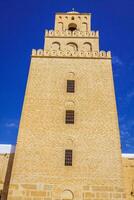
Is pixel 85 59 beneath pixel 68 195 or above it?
above

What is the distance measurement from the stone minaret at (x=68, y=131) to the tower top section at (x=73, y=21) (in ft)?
7.96

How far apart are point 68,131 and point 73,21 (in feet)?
31.0

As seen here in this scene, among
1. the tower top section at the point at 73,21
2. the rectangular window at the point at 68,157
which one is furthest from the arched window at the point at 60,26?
the rectangular window at the point at 68,157

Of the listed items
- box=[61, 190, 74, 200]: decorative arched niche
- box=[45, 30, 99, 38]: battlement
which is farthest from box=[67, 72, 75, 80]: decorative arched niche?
box=[61, 190, 74, 200]: decorative arched niche

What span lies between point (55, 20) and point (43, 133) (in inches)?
380

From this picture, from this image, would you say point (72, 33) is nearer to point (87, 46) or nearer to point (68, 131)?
point (87, 46)

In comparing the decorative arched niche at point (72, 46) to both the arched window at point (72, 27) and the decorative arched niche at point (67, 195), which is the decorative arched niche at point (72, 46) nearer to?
the arched window at point (72, 27)

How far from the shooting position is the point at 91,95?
15.2 meters

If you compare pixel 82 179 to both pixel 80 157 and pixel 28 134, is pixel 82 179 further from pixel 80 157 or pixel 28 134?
pixel 28 134

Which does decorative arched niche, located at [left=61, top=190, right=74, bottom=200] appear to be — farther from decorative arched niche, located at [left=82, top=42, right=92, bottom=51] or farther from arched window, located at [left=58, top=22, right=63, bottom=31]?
arched window, located at [left=58, top=22, right=63, bottom=31]

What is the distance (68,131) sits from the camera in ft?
46.1

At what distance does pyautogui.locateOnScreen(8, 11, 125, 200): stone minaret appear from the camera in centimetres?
1265

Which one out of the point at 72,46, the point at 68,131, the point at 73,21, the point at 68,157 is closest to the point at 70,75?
the point at 72,46

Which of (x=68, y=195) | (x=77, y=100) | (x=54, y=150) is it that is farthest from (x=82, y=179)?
(x=77, y=100)
